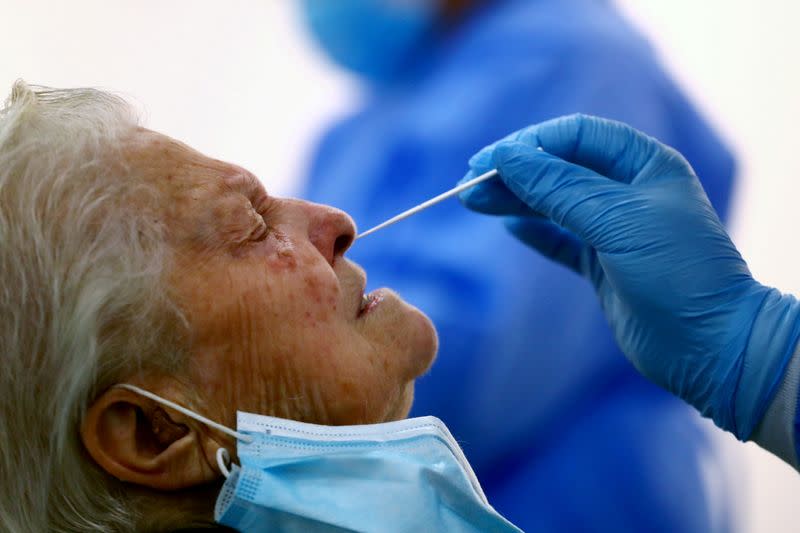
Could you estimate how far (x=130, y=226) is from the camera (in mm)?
973

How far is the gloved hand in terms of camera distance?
1138mm

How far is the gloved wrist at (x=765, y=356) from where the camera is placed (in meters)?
1.11

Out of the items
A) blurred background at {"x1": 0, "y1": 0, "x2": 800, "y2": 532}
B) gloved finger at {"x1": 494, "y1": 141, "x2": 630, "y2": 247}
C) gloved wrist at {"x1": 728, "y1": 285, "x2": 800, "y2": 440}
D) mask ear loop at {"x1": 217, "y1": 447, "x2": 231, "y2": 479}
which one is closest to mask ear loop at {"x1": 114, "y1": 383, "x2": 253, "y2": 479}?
mask ear loop at {"x1": 217, "y1": 447, "x2": 231, "y2": 479}

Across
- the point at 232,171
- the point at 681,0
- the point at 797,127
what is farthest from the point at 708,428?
the point at 232,171

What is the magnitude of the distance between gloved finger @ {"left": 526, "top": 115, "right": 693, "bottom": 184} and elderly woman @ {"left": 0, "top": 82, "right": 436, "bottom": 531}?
419 mm

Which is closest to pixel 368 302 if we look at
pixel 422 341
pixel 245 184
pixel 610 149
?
pixel 422 341

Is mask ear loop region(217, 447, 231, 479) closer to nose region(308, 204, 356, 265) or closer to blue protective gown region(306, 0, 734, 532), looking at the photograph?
nose region(308, 204, 356, 265)

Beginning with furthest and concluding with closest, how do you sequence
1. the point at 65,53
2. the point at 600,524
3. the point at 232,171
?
the point at 65,53
the point at 600,524
the point at 232,171

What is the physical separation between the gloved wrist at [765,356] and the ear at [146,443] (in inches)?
27.1

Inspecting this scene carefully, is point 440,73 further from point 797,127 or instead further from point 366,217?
point 797,127

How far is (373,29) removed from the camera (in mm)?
1996

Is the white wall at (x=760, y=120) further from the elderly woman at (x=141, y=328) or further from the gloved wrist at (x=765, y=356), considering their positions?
the elderly woman at (x=141, y=328)

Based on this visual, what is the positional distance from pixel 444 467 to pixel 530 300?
71 centimetres

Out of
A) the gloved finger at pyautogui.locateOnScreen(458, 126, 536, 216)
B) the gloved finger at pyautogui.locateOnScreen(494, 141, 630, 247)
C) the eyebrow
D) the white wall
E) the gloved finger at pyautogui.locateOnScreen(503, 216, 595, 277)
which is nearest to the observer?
the eyebrow
